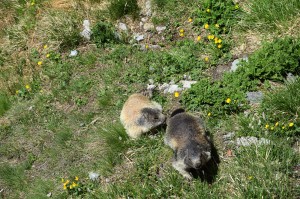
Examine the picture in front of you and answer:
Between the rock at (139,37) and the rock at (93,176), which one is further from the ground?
the rock at (139,37)

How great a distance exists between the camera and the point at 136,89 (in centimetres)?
813

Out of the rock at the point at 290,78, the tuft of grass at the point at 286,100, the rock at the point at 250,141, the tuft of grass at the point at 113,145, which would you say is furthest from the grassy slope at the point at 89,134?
the rock at the point at 290,78

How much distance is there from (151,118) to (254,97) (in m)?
1.72

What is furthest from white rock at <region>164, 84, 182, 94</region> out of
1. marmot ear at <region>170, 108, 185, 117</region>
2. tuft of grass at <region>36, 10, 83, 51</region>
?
tuft of grass at <region>36, 10, 83, 51</region>

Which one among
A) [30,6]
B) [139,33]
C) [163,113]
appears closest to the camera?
[163,113]

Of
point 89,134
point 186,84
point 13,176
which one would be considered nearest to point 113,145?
point 89,134

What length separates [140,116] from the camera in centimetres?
705

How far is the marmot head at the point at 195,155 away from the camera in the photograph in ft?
19.3

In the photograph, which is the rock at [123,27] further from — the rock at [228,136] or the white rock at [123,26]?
the rock at [228,136]

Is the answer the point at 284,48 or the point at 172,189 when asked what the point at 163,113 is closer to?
the point at 172,189

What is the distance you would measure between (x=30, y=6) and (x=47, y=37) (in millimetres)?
1311

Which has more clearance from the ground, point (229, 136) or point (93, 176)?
point (229, 136)

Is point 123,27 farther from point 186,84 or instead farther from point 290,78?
point 290,78

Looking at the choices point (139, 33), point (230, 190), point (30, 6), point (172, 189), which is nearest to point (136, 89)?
point (139, 33)
